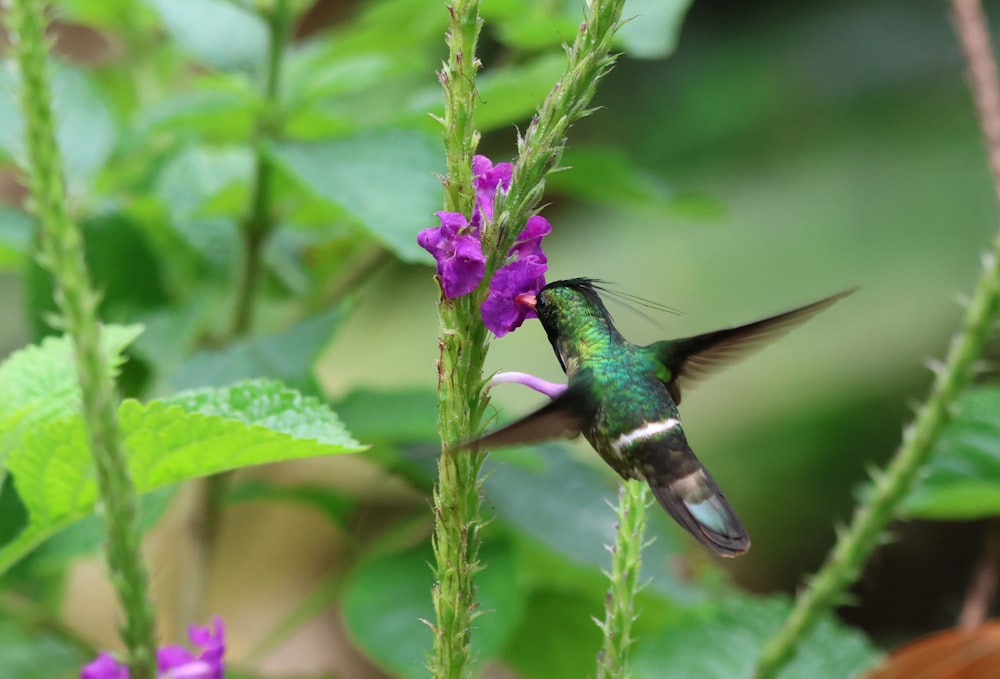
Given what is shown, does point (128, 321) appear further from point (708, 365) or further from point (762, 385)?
point (762, 385)

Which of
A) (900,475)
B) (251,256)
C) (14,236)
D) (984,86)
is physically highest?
(14,236)

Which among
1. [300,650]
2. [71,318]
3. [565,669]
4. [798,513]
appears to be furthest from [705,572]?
[300,650]

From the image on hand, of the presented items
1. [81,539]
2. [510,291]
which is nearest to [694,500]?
[510,291]

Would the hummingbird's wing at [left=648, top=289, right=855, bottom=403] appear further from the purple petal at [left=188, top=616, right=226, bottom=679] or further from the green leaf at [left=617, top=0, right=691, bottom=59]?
the green leaf at [left=617, top=0, right=691, bottom=59]

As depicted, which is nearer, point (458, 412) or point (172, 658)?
point (458, 412)

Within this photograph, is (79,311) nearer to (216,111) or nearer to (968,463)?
(216,111)

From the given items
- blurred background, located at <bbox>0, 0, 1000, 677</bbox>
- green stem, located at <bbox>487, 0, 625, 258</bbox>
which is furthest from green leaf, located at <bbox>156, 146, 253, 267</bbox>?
blurred background, located at <bbox>0, 0, 1000, 677</bbox>

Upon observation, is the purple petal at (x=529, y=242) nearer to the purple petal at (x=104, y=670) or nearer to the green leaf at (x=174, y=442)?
the green leaf at (x=174, y=442)
